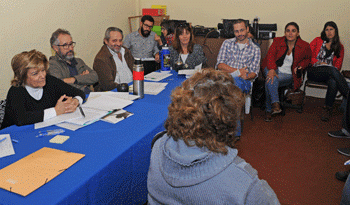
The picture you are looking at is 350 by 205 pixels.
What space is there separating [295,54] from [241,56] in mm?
947

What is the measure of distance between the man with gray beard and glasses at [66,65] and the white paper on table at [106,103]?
0.75 metres

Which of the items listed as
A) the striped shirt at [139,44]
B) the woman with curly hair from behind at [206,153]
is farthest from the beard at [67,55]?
the woman with curly hair from behind at [206,153]

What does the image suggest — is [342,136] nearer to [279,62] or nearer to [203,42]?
[279,62]

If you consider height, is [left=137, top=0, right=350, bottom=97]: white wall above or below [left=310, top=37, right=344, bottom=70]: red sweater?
above

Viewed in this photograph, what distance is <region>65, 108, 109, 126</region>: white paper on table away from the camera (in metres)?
1.60

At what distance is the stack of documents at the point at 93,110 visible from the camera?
1.59 m

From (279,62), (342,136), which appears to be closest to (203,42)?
(279,62)

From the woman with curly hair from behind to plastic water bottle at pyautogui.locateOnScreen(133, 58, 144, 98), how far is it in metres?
1.18

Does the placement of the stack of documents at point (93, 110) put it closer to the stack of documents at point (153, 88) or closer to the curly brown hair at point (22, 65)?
the stack of documents at point (153, 88)

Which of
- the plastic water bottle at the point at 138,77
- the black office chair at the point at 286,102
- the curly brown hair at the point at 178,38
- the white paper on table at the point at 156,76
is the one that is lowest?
the black office chair at the point at 286,102

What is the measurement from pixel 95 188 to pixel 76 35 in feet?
11.7

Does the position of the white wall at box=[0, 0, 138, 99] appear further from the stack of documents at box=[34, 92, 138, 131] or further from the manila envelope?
the manila envelope

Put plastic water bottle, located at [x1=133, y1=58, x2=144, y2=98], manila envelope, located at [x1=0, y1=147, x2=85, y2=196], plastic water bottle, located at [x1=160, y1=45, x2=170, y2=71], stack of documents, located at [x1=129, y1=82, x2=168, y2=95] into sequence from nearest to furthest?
1. manila envelope, located at [x1=0, y1=147, x2=85, y2=196]
2. plastic water bottle, located at [x1=133, y1=58, x2=144, y2=98]
3. stack of documents, located at [x1=129, y1=82, x2=168, y2=95]
4. plastic water bottle, located at [x1=160, y1=45, x2=170, y2=71]

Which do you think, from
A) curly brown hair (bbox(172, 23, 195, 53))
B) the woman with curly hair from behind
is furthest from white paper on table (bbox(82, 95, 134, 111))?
curly brown hair (bbox(172, 23, 195, 53))
